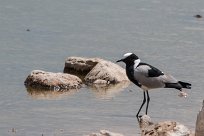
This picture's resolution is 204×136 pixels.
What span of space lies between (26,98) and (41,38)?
4.52 m

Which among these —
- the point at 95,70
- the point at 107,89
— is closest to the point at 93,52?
the point at 95,70

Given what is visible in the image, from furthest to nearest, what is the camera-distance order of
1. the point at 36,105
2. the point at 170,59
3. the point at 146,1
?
the point at 146,1
the point at 170,59
the point at 36,105

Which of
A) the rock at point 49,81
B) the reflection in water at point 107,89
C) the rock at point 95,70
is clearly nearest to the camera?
the reflection in water at point 107,89

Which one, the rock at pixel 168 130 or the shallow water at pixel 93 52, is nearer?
the rock at pixel 168 130

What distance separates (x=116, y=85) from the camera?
48.7 ft

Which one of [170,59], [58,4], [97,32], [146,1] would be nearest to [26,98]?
[170,59]

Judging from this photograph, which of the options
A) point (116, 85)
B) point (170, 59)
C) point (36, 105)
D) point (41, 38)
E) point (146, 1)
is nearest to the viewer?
point (36, 105)

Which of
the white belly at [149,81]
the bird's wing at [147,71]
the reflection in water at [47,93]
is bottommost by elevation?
the reflection in water at [47,93]

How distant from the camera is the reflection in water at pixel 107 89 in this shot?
556 inches

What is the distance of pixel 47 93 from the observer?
14.1 metres

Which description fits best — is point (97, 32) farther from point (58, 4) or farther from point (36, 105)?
point (36, 105)

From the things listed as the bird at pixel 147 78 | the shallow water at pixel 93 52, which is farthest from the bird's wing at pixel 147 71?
the shallow water at pixel 93 52

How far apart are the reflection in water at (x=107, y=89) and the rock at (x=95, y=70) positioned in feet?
0.37

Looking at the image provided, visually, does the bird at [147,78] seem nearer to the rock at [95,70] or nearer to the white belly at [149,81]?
the white belly at [149,81]
